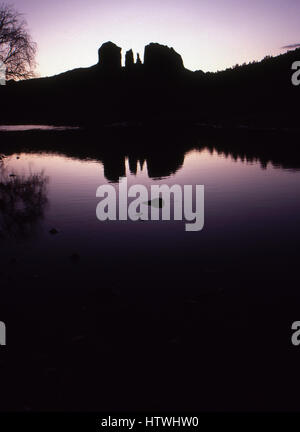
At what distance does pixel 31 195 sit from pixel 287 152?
24864 millimetres

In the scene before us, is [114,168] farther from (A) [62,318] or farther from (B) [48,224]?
(A) [62,318]

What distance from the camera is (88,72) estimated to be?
182m

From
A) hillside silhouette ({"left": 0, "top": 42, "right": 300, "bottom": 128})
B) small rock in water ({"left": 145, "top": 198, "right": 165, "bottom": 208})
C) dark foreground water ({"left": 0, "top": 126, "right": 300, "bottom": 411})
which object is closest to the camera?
dark foreground water ({"left": 0, "top": 126, "right": 300, "bottom": 411})

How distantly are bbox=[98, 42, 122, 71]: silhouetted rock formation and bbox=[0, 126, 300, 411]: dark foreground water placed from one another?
7135 inches

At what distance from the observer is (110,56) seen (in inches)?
6880

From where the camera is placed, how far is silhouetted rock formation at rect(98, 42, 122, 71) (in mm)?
174125

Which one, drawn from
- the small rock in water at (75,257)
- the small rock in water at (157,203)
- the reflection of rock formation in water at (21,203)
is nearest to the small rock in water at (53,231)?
the reflection of rock formation in water at (21,203)

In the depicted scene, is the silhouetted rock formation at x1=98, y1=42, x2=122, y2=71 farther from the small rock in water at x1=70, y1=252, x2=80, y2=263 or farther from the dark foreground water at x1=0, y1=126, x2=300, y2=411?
the small rock in water at x1=70, y1=252, x2=80, y2=263

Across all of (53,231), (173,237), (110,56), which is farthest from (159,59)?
(173,237)

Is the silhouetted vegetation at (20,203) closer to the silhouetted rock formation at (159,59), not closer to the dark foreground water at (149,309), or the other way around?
the dark foreground water at (149,309)

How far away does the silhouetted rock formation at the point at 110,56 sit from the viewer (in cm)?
17412

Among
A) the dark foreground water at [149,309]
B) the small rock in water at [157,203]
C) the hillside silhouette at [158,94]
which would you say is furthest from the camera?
the hillside silhouette at [158,94]

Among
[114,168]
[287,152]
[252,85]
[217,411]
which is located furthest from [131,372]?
[252,85]

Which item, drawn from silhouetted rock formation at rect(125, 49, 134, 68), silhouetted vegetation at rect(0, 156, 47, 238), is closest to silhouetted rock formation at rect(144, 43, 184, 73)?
silhouetted rock formation at rect(125, 49, 134, 68)
